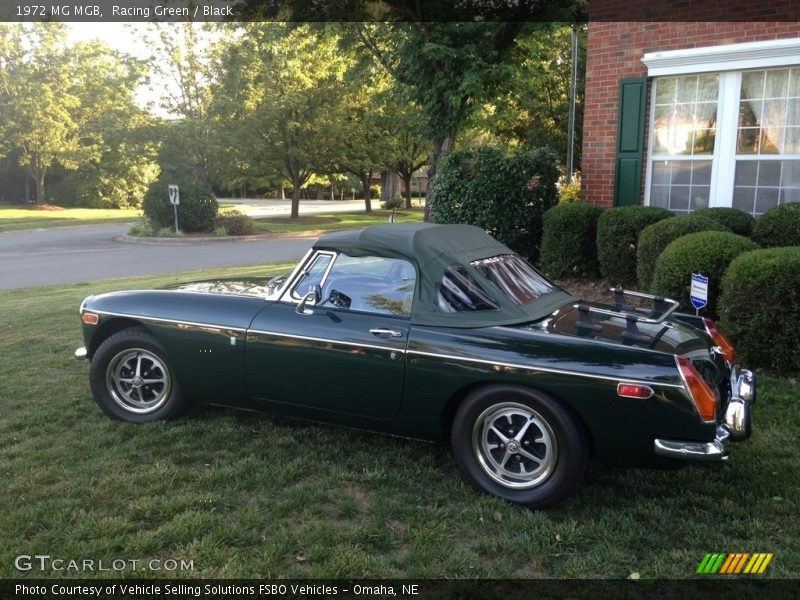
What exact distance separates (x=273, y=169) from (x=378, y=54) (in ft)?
58.2

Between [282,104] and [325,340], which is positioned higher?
[282,104]

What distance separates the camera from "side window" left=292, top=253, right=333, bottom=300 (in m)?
4.20

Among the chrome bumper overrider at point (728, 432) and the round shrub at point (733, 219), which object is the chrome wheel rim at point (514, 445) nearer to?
the chrome bumper overrider at point (728, 432)

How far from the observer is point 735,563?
2949mm

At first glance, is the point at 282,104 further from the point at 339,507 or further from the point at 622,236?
the point at 339,507

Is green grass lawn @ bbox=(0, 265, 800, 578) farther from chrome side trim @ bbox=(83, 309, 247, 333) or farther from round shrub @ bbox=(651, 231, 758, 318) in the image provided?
round shrub @ bbox=(651, 231, 758, 318)

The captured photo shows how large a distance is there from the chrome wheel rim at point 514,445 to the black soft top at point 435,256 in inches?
20.3

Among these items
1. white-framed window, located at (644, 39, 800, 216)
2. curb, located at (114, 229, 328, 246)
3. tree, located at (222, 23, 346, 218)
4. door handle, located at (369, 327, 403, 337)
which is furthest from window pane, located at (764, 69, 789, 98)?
tree, located at (222, 23, 346, 218)

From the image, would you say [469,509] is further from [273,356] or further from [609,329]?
[273,356]

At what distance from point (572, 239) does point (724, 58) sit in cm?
284

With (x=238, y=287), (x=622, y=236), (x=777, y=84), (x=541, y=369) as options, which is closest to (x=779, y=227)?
(x=622, y=236)

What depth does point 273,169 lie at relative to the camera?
1222 inches

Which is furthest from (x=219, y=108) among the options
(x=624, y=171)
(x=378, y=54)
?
(x=624, y=171)

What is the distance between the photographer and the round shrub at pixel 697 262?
5.95m
